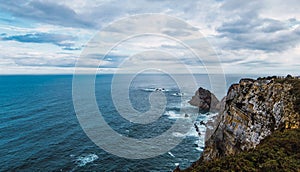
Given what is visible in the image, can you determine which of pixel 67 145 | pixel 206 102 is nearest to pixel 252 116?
pixel 67 145

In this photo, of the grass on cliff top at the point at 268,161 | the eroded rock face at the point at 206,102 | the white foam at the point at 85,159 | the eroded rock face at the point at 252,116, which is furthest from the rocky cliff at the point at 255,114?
the eroded rock face at the point at 206,102

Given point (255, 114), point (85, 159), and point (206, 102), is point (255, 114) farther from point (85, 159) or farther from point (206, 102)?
point (206, 102)

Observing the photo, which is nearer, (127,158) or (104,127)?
(127,158)

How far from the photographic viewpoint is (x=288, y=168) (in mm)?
14055

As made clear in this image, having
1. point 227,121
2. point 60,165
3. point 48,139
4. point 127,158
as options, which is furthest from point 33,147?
point 227,121

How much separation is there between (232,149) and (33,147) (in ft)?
159

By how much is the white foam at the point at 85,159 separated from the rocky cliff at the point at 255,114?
84.8 feet

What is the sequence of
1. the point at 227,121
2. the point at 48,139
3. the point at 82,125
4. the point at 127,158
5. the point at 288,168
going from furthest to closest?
the point at 82,125
the point at 48,139
the point at 127,158
the point at 227,121
the point at 288,168

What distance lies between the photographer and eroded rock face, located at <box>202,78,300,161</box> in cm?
2788

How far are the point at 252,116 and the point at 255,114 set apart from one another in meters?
0.56

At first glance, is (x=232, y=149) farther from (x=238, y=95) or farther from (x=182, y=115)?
(x=182, y=115)

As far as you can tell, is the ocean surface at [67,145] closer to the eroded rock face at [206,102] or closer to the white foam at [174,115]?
the white foam at [174,115]

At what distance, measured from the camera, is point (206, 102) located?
104688 mm

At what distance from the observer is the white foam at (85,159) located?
46381 mm
